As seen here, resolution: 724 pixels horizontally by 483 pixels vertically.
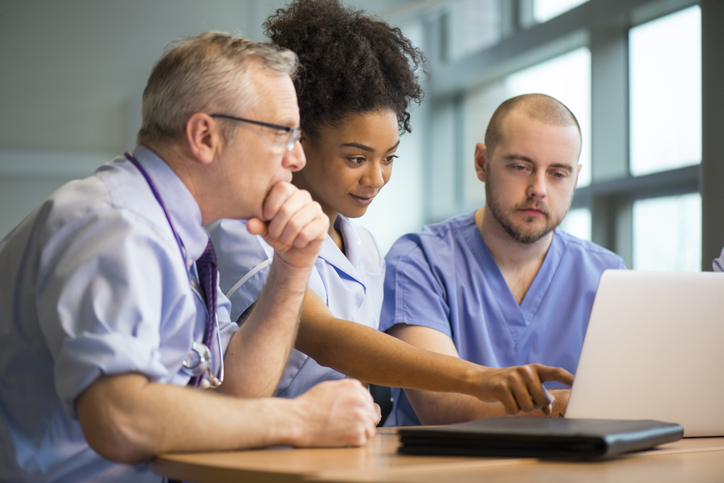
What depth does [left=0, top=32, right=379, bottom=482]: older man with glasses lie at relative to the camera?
0.78m

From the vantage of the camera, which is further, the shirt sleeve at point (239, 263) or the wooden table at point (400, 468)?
the shirt sleeve at point (239, 263)

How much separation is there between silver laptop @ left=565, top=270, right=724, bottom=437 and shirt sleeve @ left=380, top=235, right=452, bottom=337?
0.66 metres

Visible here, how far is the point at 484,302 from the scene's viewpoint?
71.3 inches

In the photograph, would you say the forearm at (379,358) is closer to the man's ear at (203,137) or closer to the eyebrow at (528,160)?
the man's ear at (203,137)

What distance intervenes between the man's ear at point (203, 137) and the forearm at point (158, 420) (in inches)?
14.4

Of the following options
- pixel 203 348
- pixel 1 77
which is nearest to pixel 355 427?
pixel 203 348

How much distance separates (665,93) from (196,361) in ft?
11.0

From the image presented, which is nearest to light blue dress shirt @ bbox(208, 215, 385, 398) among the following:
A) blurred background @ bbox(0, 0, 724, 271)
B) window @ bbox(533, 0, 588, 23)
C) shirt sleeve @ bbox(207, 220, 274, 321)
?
shirt sleeve @ bbox(207, 220, 274, 321)

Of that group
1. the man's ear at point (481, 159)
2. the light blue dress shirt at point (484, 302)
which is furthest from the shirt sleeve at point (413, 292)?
the man's ear at point (481, 159)

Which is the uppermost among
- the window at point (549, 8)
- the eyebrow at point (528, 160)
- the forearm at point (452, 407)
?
the window at point (549, 8)

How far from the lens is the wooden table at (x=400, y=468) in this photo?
69 cm

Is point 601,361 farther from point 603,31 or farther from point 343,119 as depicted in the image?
point 603,31

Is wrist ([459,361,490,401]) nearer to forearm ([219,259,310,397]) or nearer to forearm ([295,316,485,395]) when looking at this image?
forearm ([295,316,485,395])

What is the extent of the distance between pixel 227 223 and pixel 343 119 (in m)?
0.34
